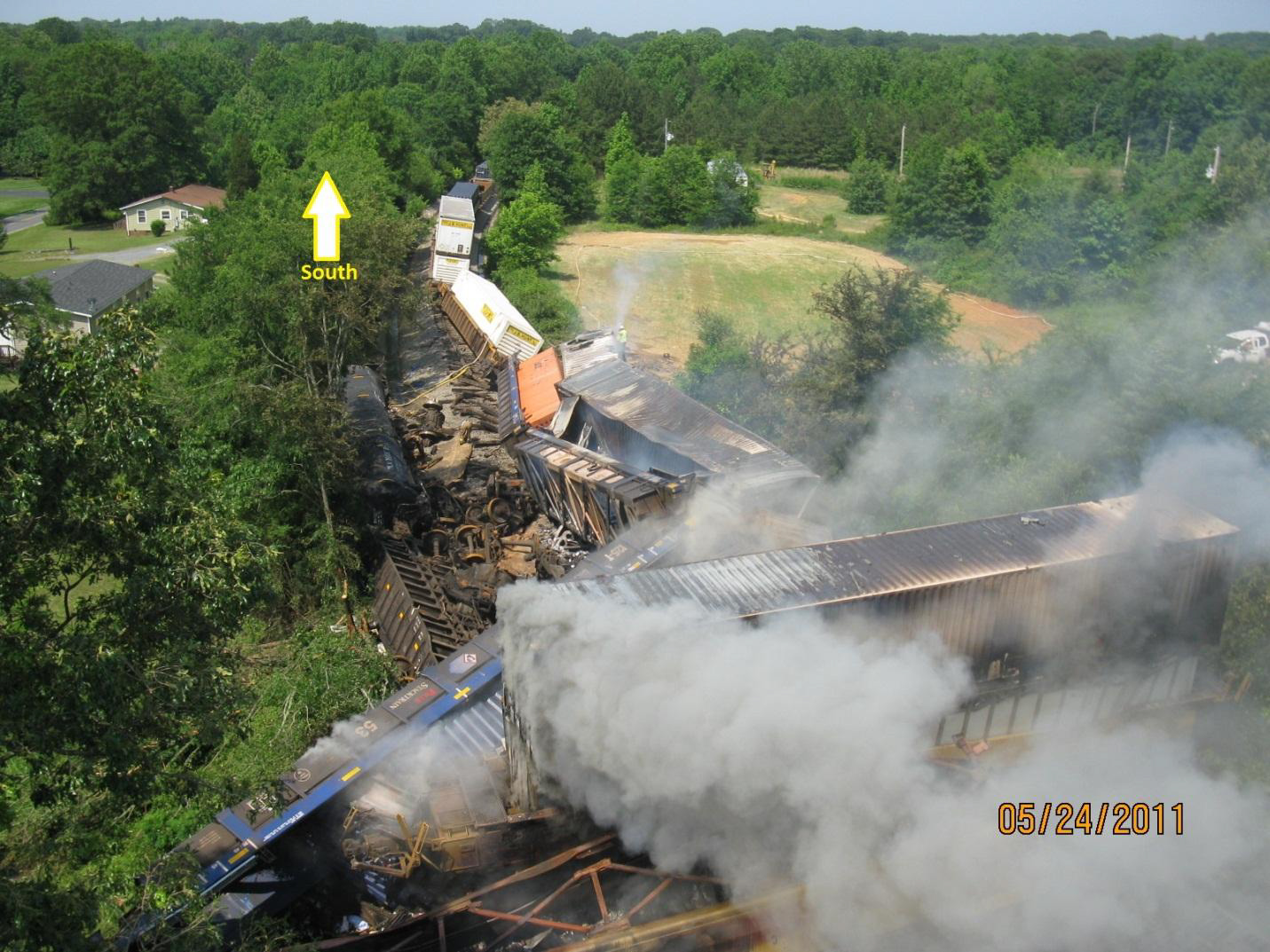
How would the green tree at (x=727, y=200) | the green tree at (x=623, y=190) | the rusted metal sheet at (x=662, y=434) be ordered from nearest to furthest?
the rusted metal sheet at (x=662, y=434) < the green tree at (x=727, y=200) < the green tree at (x=623, y=190)

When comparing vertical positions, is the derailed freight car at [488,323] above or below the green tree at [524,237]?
below

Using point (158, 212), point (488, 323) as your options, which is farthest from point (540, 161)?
point (488, 323)

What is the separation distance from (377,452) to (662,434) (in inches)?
180

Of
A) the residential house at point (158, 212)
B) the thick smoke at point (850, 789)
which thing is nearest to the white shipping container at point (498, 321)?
the thick smoke at point (850, 789)

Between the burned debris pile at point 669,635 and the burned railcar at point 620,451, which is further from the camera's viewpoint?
the burned railcar at point 620,451

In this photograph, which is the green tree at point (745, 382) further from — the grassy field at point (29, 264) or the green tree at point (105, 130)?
the green tree at point (105, 130)

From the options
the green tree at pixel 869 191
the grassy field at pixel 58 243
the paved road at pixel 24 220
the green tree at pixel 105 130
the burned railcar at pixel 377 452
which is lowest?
the burned railcar at pixel 377 452

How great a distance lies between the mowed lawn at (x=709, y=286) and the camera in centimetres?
2744

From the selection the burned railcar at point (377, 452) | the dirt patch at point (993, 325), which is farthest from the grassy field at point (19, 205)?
the dirt patch at point (993, 325)

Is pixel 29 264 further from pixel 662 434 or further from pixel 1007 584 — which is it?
pixel 1007 584

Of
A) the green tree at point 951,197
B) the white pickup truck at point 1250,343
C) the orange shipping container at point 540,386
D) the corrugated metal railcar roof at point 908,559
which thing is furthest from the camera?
the green tree at point 951,197

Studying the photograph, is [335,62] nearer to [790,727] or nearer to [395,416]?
[395,416]
